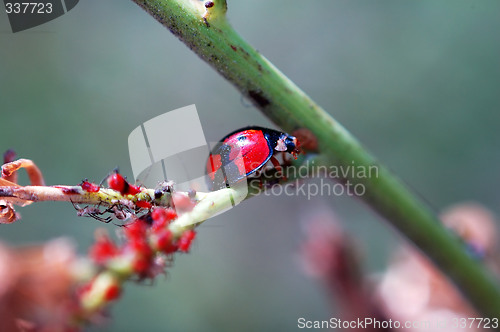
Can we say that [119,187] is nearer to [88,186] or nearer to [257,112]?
[88,186]

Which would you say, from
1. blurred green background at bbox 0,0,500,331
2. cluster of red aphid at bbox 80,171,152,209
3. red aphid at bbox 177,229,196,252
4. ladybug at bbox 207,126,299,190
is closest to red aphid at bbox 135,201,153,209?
cluster of red aphid at bbox 80,171,152,209

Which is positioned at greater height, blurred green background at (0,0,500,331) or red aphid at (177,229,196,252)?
blurred green background at (0,0,500,331)

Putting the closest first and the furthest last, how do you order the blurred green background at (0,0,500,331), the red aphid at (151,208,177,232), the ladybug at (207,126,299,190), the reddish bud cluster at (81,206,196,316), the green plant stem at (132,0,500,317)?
the reddish bud cluster at (81,206,196,316)
the red aphid at (151,208,177,232)
the green plant stem at (132,0,500,317)
the ladybug at (207,126,299,190)
the blurred green background at (0,0,500,331)

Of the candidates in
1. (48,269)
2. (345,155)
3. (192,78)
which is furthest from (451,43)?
(48,269)

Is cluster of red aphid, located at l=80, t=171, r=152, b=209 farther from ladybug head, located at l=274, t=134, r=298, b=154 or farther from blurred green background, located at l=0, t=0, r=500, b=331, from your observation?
blurred green background, located at l=0, t=0, r=500, b=331

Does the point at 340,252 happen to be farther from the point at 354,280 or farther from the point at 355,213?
the point at 355,213

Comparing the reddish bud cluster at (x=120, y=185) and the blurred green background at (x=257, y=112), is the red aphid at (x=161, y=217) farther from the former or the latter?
the blurred green background at (x=257, y=112)
